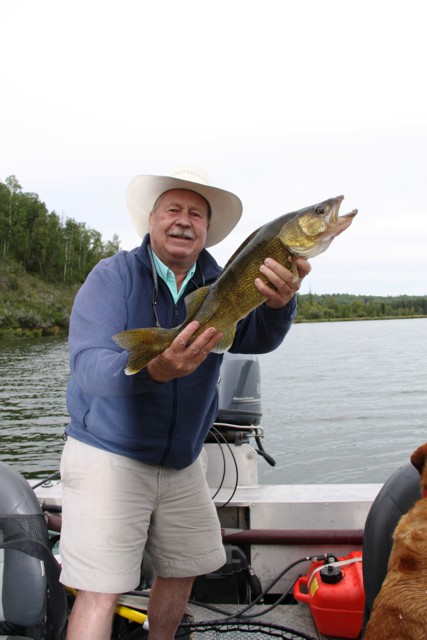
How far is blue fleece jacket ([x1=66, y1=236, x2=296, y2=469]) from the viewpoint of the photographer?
2793 mm

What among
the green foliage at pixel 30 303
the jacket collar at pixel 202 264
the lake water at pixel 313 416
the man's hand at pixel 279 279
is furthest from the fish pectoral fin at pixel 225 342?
the green foliage at pixel 30 303

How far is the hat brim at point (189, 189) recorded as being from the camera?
3.29 metres

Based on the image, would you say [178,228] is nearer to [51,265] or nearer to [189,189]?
[189,189]

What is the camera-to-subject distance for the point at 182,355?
8.13ft

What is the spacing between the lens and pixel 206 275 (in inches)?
131

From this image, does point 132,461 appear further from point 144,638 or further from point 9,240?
point 9,240

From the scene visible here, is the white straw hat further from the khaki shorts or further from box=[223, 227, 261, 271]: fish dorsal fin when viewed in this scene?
the khaki shorts

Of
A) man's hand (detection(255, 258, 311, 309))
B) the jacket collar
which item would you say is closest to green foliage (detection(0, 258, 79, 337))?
the jacket collar

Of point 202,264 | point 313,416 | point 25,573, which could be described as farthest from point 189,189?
point 313,416

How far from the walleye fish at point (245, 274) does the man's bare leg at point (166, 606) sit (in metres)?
1.47

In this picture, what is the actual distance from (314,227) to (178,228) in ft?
2.99

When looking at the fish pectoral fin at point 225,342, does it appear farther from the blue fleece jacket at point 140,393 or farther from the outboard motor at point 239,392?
the outboard motor at point 239,392

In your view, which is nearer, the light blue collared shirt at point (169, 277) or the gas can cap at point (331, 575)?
the light blue collared shirt at point (169, 277)

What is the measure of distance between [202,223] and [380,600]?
2123mm
